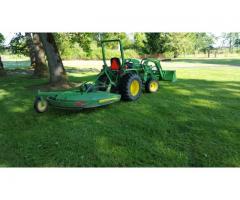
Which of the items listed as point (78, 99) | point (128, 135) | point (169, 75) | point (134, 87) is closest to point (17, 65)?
point (169, 75)

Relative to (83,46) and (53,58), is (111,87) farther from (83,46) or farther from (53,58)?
(83,46)

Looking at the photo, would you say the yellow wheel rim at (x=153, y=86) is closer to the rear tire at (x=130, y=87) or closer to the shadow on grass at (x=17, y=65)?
the rear tire at (x=130, y=87)

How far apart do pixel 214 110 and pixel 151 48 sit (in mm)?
32449

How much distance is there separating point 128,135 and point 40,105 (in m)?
2.39

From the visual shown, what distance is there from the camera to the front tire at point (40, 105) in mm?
5730

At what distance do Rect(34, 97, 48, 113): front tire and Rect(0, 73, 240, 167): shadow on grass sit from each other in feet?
0.45

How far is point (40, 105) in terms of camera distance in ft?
18.9

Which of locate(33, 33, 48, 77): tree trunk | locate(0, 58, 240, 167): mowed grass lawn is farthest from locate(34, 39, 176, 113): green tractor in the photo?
locate(33, 33, 48, 77): tree trunk

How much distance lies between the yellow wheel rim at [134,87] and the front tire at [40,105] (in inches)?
88.9

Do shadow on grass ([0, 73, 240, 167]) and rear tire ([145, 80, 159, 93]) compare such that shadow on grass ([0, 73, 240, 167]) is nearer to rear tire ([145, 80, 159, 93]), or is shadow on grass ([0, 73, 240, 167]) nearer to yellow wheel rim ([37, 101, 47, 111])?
yellow wheel rim ([37, 101, 47, 111])

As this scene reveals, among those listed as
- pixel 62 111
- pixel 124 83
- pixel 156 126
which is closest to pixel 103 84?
pixel 124 83

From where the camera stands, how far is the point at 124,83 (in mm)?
6594

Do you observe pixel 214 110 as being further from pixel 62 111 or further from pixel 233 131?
pixel 62 111

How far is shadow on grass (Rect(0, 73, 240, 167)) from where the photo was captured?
11.9ft
